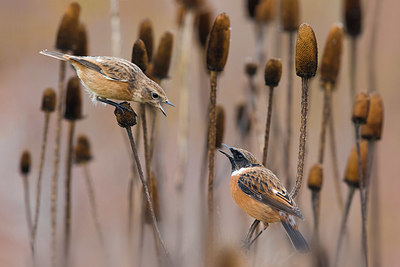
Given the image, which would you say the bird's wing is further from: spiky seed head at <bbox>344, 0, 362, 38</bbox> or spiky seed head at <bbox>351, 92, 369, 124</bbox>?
spiky seed head at <bbox>344, 0, 362, 38</bbox>

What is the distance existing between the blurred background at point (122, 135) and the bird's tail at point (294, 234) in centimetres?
192

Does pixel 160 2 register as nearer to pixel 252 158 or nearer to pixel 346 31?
pixel 346 31

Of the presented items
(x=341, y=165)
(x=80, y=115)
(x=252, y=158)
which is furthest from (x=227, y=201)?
(x=252, y=158)

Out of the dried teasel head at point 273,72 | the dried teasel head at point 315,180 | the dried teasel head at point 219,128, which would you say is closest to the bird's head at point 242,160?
the dried teasel head at point 273,72

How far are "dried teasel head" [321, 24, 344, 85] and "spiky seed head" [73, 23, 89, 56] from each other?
0.79 meters

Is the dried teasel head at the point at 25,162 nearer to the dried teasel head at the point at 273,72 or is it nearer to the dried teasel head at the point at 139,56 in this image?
the dried teasel head at the point at 139,56

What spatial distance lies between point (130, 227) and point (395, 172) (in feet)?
11.7

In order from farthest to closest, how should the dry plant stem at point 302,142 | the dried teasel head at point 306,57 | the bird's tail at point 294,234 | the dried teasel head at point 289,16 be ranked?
the dried teasel head at point 289,16, the dried teasel head at point 306,57, the dry plant stem at point 302,142, the bird's tail at point 294,234

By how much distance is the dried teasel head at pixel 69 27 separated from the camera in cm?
206

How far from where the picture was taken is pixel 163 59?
1.95 m

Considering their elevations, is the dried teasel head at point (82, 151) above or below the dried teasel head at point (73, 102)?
below

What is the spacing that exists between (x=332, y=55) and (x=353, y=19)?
0.64 meters

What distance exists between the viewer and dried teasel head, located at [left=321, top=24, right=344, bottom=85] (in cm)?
211

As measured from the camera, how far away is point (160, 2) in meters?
6.21
